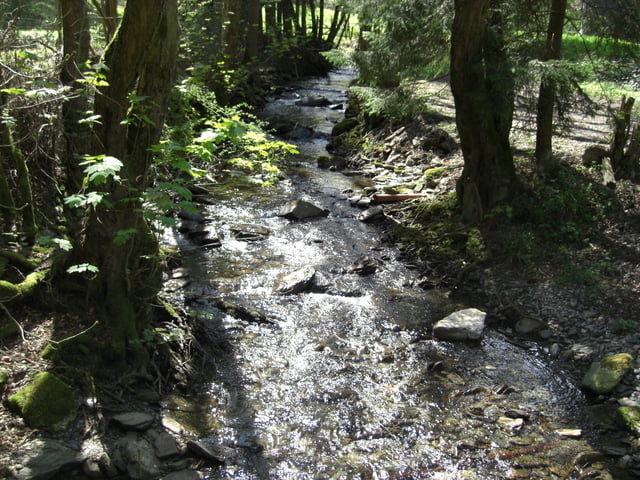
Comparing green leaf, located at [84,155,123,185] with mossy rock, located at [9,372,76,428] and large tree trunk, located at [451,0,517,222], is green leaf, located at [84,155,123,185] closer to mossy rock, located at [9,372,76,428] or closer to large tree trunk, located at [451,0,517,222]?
mossy rock, located at [9,372,76,428]

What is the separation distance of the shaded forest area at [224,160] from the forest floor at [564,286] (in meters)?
0.03

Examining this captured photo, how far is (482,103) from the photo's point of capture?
8773mm

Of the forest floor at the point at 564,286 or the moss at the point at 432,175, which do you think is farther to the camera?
the moss at the point at 432,175

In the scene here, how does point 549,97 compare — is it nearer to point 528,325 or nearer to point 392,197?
point 392,197

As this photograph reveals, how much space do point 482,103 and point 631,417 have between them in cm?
510

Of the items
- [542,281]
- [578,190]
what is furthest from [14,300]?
[578,190]

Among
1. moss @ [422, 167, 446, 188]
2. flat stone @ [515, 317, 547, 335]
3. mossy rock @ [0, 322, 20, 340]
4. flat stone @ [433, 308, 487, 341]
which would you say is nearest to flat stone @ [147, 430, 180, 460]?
mossy rock @ [0, 322, 20, 340]

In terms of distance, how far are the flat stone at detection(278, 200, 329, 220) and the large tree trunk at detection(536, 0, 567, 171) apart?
4123 mm

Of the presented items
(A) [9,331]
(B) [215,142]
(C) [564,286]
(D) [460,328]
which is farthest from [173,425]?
(C) [564,286]

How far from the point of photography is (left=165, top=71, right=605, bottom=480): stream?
5.07 meters

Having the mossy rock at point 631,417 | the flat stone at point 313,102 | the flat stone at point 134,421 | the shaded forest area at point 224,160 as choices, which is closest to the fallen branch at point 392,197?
the shaded forest area at point 224,160

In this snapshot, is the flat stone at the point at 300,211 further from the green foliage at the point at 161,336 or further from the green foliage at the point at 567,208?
the green foliage at the point at 161,336

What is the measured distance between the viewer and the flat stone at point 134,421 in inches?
191

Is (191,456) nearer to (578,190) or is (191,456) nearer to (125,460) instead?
(125,460)
